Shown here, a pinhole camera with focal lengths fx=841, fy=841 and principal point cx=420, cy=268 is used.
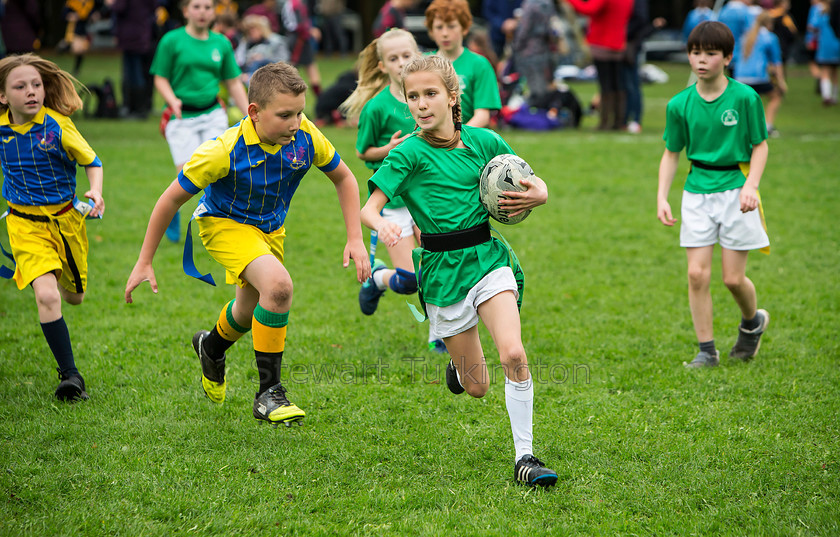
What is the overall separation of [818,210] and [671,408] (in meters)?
5.84

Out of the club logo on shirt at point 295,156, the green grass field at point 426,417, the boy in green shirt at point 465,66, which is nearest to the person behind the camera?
the green grass field at point 426,417

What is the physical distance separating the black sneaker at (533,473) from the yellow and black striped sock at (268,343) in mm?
1363

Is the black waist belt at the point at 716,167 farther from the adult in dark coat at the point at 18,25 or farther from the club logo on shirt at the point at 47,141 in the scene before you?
the adult in dark coat at the point at 18,25

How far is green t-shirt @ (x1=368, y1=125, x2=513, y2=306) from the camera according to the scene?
154 inches

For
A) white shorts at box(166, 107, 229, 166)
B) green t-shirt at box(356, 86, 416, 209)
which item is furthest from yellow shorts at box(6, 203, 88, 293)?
white shorts at box(166, 107, 229, 166)

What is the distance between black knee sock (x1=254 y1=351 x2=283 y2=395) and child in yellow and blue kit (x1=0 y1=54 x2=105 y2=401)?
1.24 metres

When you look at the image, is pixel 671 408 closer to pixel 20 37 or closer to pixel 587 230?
pixel 587 230

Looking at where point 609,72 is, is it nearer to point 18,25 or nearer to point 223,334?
point 18,25

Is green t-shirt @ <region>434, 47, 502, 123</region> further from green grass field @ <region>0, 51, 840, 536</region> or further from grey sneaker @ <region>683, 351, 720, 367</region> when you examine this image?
grey sneaker @ <region>683, 351, 720, 367</region>

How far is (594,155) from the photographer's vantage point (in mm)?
12344

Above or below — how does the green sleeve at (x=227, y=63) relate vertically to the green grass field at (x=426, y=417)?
above

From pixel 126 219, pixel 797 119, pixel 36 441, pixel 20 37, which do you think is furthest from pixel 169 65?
pixel 797 119

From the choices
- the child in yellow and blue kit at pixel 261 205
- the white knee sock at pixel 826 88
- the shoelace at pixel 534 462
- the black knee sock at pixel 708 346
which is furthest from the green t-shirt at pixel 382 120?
the white knee sock at pixel 826 88

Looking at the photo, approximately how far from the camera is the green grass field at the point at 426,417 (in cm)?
364
